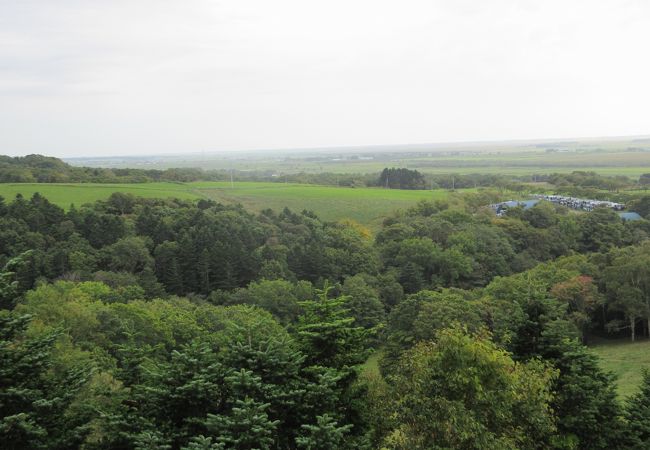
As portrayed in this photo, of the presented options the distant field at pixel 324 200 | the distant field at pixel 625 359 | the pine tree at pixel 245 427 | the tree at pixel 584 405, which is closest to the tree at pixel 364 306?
the distant field at pixel 625 359

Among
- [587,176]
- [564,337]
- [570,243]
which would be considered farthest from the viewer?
[587,176]

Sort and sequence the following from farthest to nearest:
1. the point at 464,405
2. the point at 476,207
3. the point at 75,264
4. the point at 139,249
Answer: the point at 476,207 → the point at 139,249 → the point at 75,264 → the point at 464,405

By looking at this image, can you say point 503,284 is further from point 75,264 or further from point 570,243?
point 75,264

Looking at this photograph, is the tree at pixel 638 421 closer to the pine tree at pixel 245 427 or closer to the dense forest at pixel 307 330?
the dense forest at pixel 307 330

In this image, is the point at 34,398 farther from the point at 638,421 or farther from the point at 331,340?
the point at 638,421

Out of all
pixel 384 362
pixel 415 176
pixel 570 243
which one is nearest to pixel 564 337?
pixel 384 362

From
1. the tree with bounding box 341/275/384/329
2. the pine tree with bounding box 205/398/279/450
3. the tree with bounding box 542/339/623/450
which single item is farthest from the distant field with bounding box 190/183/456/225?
the pine tree with bounding box 205/398/279/450

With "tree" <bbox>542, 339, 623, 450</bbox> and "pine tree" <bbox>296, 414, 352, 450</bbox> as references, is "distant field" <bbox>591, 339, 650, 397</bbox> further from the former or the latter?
"pine tree" <bbox>296, 414, 352, 450</bbox>
